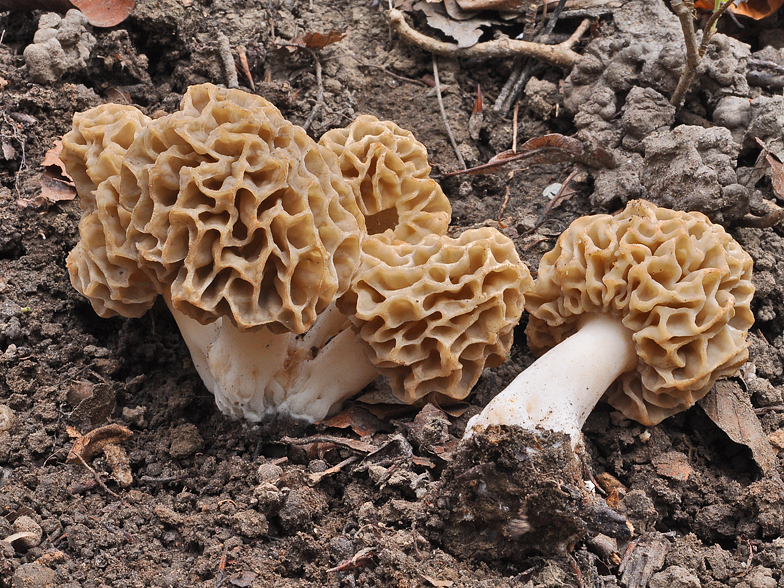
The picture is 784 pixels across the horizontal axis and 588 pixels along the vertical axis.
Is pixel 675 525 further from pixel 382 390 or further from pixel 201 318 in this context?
pixel 201 318

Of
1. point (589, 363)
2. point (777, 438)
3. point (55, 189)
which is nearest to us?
point (589, 363)

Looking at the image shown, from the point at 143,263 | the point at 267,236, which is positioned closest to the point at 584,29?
the point at 267,236

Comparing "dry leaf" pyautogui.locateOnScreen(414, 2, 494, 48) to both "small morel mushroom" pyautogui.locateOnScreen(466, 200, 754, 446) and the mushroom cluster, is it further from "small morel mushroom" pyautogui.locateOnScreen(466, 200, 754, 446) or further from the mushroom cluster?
"small morel mushroom" pyautogui.locateOnScreen(466, 200, 754, 446)

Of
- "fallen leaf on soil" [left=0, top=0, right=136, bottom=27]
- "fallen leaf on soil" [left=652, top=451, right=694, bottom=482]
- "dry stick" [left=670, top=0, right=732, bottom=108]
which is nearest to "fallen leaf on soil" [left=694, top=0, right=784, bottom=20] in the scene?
"dry stick" [left=670, top=0, right=732, bottom=108]

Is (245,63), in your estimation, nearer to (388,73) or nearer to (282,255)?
(388,73)

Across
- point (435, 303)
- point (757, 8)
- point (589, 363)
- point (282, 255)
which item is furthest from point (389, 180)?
point (757, 8)

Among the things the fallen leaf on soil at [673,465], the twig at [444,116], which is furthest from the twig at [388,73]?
the fallen leaf on soil at [673,465]
